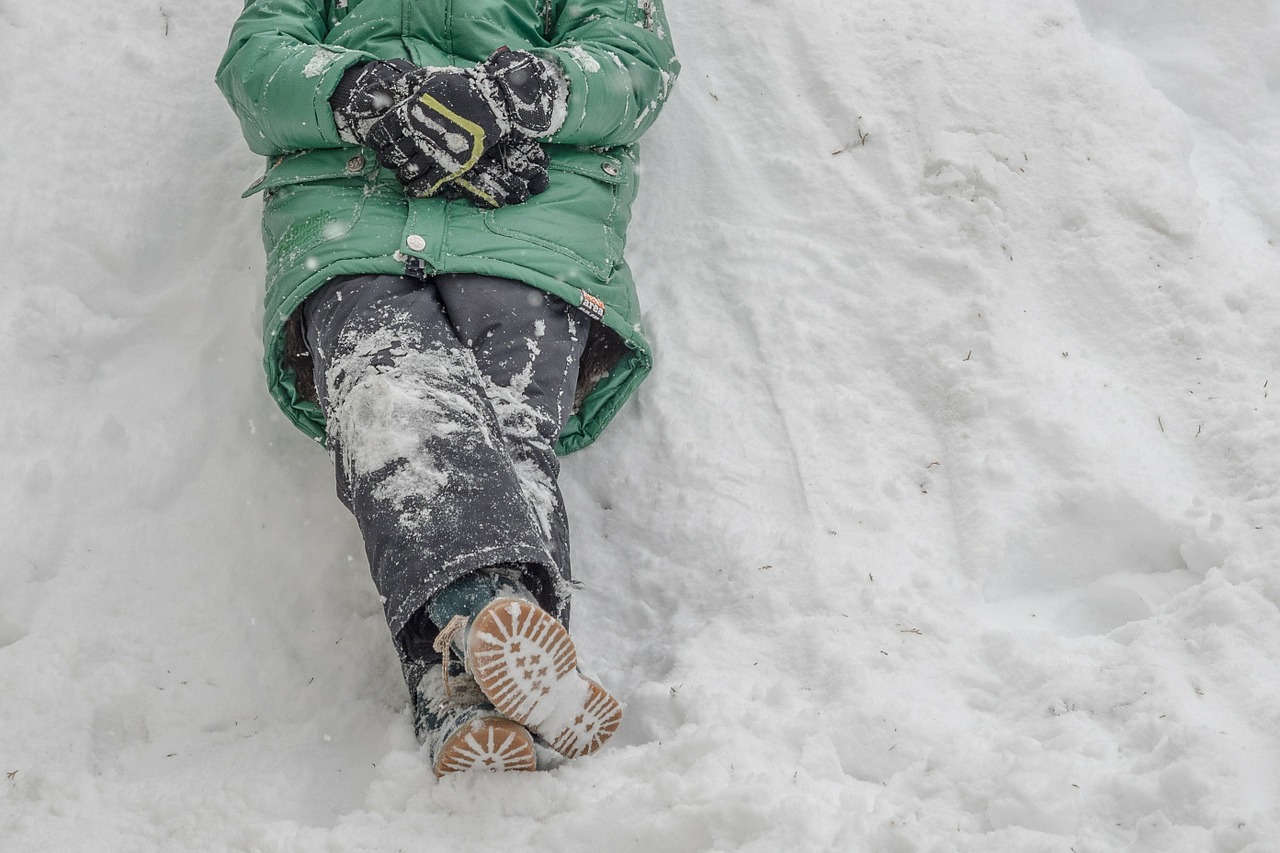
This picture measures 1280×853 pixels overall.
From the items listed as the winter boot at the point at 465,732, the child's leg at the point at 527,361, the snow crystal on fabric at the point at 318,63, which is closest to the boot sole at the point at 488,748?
the winter boot at the point at 465,732

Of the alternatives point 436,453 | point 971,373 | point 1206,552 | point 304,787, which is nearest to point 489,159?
point 436,453

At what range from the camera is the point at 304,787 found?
1933mm

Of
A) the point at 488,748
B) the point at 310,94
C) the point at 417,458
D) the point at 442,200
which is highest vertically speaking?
the point at 310,94

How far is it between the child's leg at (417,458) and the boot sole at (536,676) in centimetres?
15

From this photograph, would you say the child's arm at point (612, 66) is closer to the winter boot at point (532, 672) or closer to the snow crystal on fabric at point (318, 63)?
the snow crystal on fabric at point (318, 63)

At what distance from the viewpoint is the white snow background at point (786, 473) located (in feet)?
5.76

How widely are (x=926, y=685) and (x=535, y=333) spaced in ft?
3.31

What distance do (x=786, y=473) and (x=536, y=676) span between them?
86 centimetres

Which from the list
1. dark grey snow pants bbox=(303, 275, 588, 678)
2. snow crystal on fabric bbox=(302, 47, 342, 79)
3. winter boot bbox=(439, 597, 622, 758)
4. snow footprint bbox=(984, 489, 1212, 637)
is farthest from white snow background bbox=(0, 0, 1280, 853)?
snow crystal on fabric bbox=(302, 47, 342, 79)

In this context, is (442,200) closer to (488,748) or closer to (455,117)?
(455,117)

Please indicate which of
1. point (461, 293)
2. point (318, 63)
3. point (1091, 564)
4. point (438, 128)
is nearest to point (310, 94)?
point (318, 63)

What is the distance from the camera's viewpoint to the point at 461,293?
82.2 inches

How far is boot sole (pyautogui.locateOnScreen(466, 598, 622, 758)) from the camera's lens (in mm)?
1559

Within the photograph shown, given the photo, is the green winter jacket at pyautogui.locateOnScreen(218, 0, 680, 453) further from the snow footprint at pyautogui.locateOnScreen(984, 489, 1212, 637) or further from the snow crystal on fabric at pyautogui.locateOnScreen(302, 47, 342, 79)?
the snow footprint at pyautogui.locateOnScreen(984, 489, 1212, 637)
